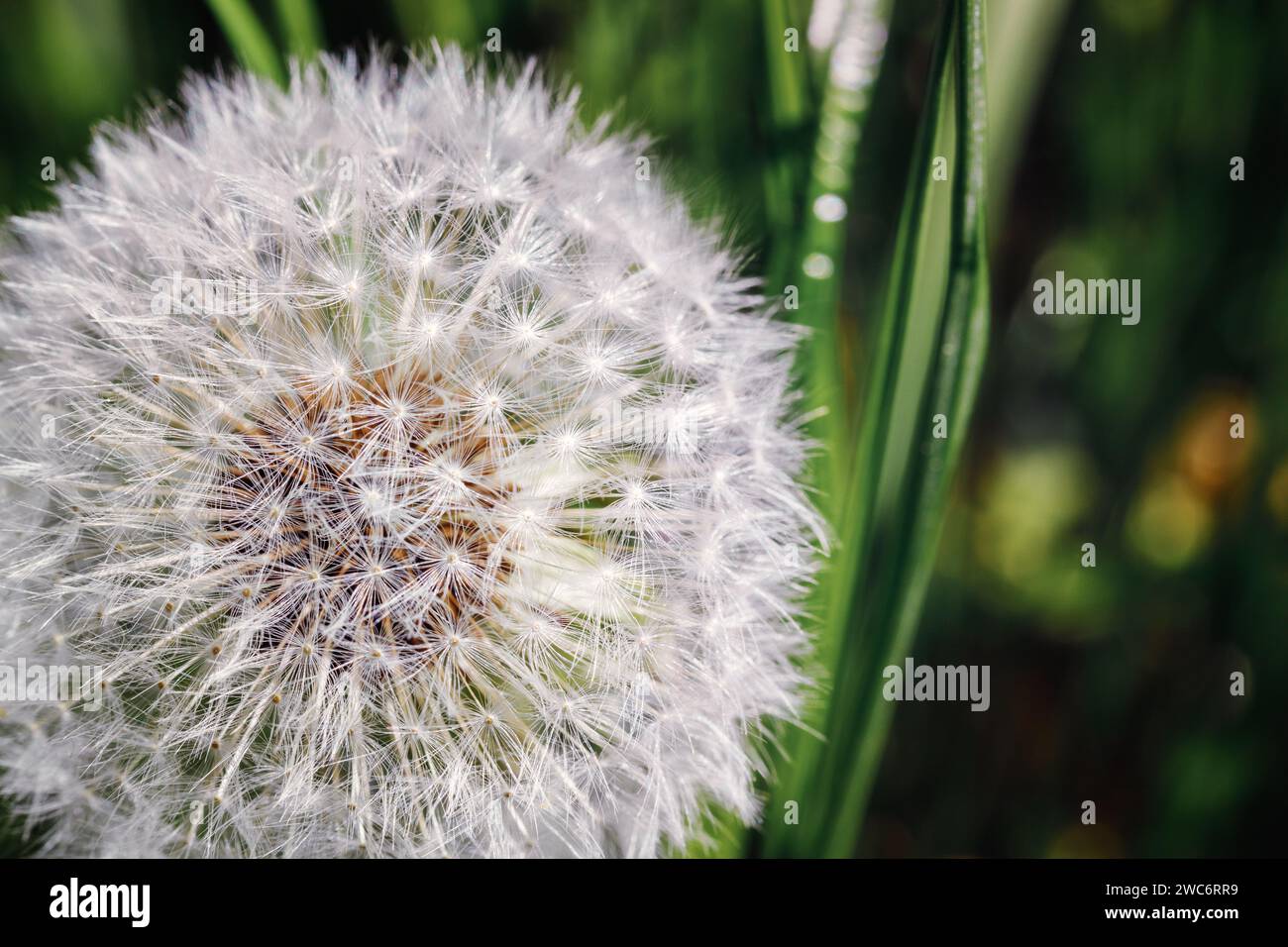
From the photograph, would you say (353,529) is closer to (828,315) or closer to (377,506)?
(377,506)

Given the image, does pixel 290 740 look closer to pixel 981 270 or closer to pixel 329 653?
pixel 329 653

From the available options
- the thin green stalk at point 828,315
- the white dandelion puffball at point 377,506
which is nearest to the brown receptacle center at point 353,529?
the white dandelion puffball at point 377,506

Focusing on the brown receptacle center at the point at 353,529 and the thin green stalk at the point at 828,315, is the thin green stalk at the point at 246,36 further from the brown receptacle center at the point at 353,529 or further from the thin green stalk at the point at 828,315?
the thin green stalk at the point at 828,315

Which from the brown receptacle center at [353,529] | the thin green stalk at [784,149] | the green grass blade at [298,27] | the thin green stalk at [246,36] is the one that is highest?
the green grass blade at [298,27]

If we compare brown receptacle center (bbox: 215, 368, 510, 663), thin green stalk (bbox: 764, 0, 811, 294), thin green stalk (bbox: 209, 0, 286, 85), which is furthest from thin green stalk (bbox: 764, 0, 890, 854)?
thin green stalk (bbox: 209, 0, 286, 85)
